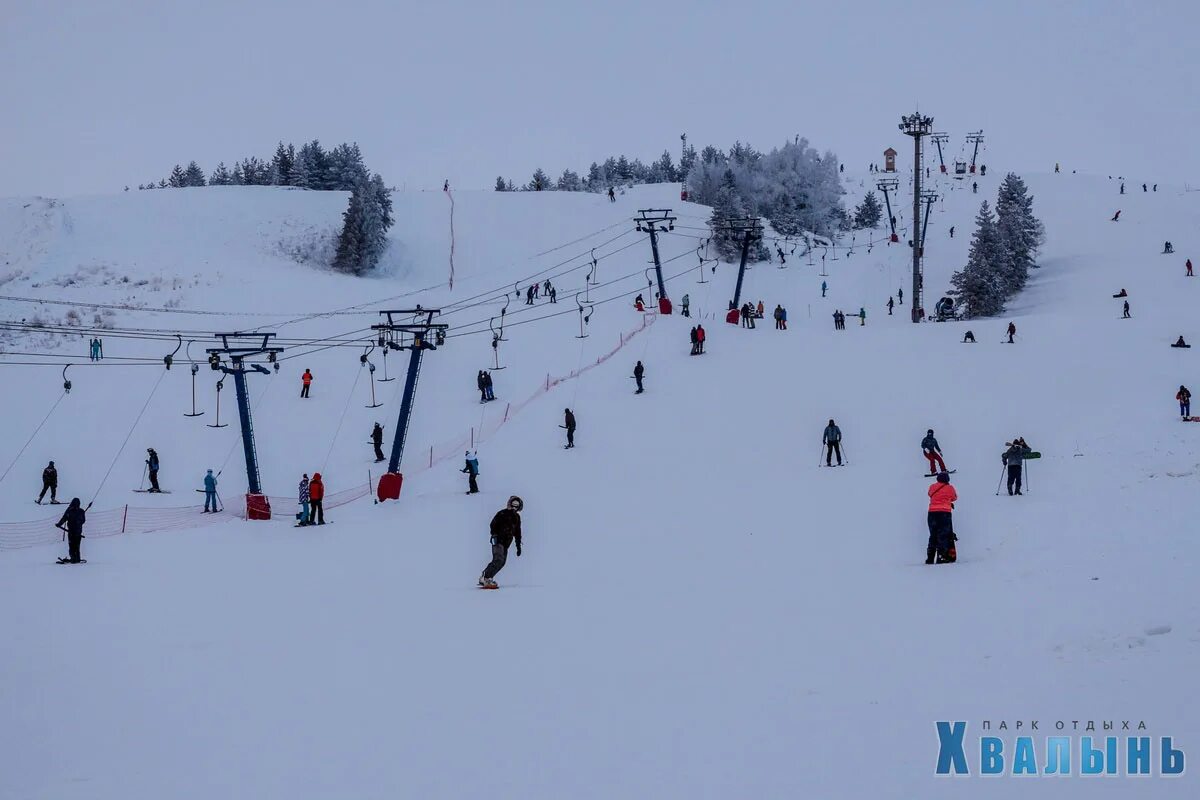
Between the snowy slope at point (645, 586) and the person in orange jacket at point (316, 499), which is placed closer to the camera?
the snowy slope at point (645, 586)

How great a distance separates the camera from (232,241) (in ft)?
236

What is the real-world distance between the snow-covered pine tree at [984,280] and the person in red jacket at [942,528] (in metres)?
44.7

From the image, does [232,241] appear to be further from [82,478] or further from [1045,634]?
[1045,634]

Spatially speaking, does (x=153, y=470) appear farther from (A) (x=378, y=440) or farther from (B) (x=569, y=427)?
(B) (x=569, y=427)

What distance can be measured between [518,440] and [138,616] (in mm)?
18320

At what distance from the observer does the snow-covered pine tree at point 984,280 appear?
55.2m

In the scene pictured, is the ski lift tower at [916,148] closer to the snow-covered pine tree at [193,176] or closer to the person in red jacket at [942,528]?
the person in red jacket at [942,528]

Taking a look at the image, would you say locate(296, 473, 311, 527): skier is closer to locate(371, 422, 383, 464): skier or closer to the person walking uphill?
locate(371, 422, 383, 464): skier

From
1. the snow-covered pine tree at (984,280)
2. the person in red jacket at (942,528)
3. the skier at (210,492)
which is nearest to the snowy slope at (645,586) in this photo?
the person in red jacket at (942,528)

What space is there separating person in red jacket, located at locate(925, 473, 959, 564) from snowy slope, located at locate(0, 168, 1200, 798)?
289 millimetres

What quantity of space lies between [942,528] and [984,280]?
148ft

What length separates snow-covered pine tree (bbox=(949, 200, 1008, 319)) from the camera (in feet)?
181

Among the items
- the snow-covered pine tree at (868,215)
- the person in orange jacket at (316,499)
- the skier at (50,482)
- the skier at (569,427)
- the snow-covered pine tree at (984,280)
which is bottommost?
the skier at (50,482)

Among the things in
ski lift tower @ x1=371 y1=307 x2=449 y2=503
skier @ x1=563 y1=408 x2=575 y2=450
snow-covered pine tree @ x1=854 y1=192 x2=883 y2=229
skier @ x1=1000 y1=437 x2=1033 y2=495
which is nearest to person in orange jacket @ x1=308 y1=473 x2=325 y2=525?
ski lift tower @ x1=371 y1=307 x2=449 y2=503
